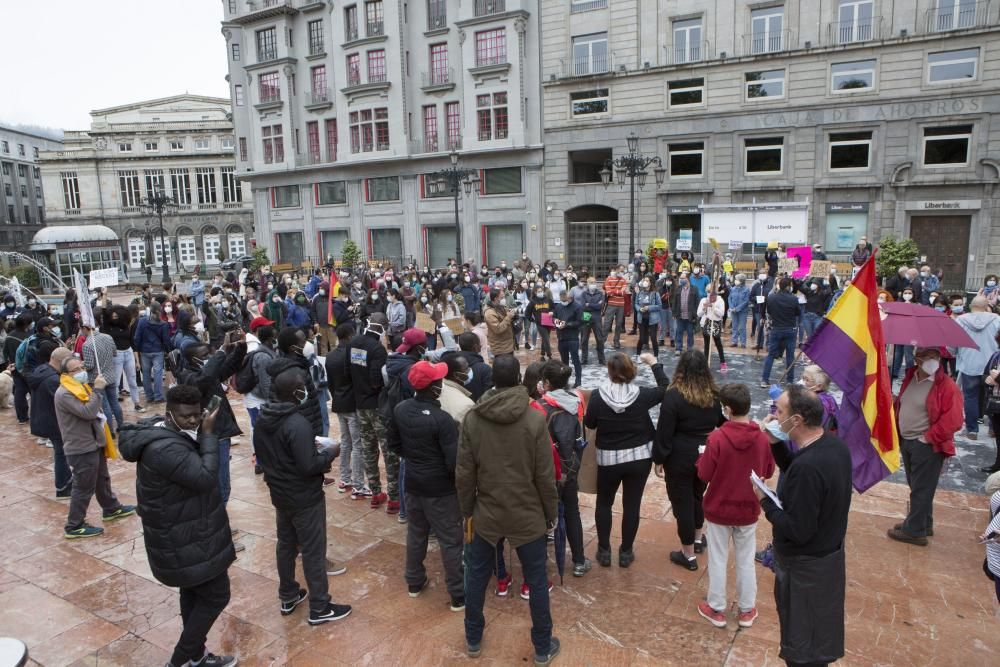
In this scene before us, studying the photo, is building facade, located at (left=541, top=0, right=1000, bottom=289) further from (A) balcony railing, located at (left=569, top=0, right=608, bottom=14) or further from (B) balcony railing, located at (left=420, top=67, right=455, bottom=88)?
(B) balcony railing, located at (left=420, top=67, right=455, bottom=88)

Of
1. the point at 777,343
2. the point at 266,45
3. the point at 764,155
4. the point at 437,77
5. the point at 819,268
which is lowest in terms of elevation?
the point at 777,343

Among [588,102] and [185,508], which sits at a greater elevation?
[588,102]

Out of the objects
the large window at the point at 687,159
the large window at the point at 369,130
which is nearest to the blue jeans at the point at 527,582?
the large window at the point at 687,159

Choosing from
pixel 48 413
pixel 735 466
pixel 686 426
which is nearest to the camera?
pixel 735 466

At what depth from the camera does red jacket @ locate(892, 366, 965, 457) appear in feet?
17.9

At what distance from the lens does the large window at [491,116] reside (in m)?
32.4

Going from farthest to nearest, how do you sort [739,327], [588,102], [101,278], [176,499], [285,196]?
[285,196]
[588,102]
[739,327]
[101,278]
[176,499]

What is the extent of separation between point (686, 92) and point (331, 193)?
21.1m

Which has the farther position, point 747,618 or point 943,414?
point 943,414

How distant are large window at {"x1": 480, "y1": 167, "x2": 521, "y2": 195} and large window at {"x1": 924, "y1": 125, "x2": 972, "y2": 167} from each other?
1734 centimetres

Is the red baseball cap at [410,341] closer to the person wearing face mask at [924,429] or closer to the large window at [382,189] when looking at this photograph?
the person wearing face mask at [924,429]

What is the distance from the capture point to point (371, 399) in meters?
6.52

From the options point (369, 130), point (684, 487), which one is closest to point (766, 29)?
point (369, 130)

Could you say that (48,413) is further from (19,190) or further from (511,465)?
(19,190)
